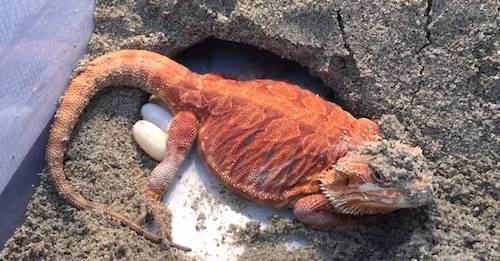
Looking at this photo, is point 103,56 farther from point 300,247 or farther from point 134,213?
point 300,247

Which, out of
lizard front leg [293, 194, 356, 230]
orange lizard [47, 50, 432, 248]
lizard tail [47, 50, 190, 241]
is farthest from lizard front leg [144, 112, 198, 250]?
lizard front leg [293, 194, 356, 230]

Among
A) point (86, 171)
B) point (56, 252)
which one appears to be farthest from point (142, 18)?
point (56, 252)

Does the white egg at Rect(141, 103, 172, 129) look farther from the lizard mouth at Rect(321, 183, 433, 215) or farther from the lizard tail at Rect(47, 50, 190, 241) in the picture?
the lizard mouth at Rect(321, 183, 433, 215)

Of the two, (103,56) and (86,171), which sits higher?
(103,56)

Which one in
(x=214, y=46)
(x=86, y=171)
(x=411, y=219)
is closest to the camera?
(x=411, y=219)

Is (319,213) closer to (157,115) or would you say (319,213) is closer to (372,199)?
(372,199)

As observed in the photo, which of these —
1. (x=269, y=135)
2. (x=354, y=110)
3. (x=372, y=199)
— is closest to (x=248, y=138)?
(x=269, y=135)

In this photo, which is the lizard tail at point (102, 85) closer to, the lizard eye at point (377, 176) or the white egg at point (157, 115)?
the white egg at point (157, 115)
